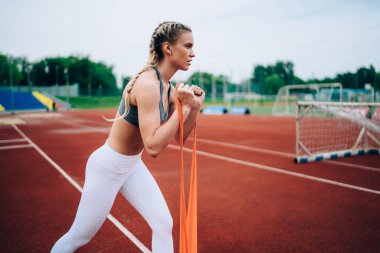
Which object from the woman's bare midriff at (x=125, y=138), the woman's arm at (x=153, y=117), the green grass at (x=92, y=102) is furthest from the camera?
the green grass at (x=92, y=102)

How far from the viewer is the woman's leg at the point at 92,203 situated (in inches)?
85.3

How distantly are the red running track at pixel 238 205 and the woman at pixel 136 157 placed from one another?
5.02ft

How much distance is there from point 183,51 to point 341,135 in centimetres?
1284

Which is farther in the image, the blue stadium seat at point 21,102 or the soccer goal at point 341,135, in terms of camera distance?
the blue stadium seat at point 21,102

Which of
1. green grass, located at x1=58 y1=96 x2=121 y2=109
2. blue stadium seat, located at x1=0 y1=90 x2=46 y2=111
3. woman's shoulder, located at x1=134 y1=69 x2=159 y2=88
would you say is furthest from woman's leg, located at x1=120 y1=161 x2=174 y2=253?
green grass, located at x1=58 y1=96 x2=121 y2=109

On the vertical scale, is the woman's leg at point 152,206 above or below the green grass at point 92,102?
below

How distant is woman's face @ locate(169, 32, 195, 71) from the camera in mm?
1974

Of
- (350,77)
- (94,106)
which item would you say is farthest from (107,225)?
(94,106)

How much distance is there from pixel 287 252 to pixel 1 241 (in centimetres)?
352

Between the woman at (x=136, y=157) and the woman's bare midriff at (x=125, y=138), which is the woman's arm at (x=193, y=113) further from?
the woman's bare midriff at (x=125, y=138)

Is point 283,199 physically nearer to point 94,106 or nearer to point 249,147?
point 249,147

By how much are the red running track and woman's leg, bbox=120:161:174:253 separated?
1.52 m

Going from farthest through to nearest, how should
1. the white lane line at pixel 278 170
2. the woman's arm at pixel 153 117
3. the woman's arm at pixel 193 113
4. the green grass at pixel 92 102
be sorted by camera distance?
the green grass at pixel 92 102, the white lane line at pixel 278 170, the woman's arm at pixel 193 113, the woman's arm at pixel 153 117

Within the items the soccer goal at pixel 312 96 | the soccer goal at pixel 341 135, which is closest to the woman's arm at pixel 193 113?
the soccer goal at pixel 341 135
